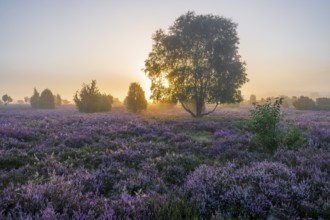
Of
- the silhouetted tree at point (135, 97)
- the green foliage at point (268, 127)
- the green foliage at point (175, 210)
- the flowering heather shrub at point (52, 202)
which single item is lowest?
the green foliage at point (175, 210)

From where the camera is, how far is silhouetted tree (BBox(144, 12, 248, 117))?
2980 cm

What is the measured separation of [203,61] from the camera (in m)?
30.3

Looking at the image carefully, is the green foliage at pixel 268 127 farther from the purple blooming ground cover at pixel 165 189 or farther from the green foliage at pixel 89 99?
the green foliage at pixel 89 99

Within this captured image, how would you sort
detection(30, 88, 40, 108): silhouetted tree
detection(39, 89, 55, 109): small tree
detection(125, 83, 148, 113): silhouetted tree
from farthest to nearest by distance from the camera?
detection(30, 88, 40, 108): silhouetted tree → detection(39, 89, 55, 109): small tree → detection(125, 83, 148, 113): silhouetted tree

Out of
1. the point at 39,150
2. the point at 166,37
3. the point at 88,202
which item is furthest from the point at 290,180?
the point at 166,37

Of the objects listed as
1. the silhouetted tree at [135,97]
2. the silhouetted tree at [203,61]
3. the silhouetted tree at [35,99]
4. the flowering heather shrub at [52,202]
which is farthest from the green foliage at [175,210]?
the silhouetted tree at [35,99]

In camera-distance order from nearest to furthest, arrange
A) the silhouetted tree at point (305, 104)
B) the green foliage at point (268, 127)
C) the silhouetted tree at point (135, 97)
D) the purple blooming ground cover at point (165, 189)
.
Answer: the purple blooming ground cover at point (165, 189) → the green foliage at point (268, 127) → the silhouetted tree at point (135, 97) → the silhouetted tree at point (305, 104)

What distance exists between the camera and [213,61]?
2978 cm

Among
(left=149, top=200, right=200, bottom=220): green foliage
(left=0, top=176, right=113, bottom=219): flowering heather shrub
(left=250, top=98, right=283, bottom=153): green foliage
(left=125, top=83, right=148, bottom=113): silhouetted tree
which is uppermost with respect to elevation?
(left=125, top=83, right=148, bottom=113): silhouetted tree

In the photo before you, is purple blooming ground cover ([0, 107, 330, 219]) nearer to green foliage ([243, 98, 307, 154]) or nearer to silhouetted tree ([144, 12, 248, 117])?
green foliage ([243, 98, 307, 154])

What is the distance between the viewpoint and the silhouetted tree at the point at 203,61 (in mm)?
29797

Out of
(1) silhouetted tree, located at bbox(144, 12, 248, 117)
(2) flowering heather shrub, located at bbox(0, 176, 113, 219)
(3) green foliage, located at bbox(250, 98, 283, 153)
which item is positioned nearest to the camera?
(2) flowering heather shrub, located at bbox(0, 176, 113, 219)

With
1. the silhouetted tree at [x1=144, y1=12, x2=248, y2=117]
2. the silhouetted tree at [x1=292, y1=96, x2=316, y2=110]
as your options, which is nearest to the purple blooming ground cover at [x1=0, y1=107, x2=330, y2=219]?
the silhouetted tree at [x1=144, y1=12, x2=248, y2=117]

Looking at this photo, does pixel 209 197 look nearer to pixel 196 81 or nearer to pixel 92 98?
pixel 196 81
